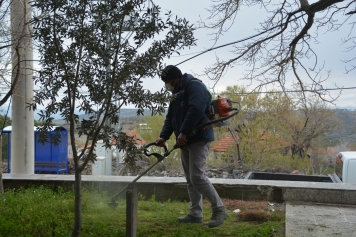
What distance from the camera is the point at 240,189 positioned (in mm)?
6445

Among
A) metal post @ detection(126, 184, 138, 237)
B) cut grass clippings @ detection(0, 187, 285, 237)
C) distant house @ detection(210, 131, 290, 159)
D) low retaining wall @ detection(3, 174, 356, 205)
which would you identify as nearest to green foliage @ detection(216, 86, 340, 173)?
distant house @ detection(210, 131, 290, 159)

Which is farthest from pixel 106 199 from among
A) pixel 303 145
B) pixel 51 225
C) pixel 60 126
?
pixel 303 145

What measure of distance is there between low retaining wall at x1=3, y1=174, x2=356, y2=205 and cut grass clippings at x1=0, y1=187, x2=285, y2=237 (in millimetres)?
213

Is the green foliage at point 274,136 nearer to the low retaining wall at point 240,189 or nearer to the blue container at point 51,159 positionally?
the low retaining wall at point 240,189

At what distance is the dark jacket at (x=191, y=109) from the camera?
4590mm

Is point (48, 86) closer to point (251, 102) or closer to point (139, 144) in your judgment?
point (139, 144)

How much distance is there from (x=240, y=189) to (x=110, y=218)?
2.11 meters

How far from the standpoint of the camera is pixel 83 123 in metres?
3.76

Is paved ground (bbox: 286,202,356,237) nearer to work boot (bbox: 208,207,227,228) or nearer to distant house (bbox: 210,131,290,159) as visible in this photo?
work boot (bbox: 208,207,227,228)

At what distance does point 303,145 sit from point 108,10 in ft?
25.1

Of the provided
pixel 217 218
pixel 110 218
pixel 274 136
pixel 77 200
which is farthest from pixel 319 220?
pixel 274 136

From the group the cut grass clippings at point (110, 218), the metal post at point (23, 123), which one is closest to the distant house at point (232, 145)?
the metal post at point (23, 123)

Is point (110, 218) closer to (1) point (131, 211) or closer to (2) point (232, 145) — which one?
(1) point (131, 211)

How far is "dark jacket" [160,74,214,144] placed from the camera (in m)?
4.59
